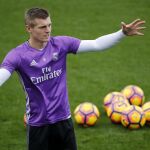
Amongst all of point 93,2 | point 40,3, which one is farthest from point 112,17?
point 40,3

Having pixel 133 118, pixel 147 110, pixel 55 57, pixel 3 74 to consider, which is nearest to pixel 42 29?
pixel 55 57

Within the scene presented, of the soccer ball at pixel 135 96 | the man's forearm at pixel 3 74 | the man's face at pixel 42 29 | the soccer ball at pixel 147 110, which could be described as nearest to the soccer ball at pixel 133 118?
the soccer ball at pixel 147 110

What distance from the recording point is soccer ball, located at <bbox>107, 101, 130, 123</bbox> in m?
8.08

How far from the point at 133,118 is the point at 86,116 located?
83 centimetres

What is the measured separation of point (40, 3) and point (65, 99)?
11364mm

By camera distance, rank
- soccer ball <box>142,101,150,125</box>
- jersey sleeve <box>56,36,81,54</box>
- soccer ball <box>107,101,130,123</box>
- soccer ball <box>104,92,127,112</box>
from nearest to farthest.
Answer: jersey sleeve <box>56,36,81,54</box> → soccer ball <box>142,101,150,125</box> → soccer ball <box>107,101,130,123</box> → soccer ball <box>104,92,127,112</box>

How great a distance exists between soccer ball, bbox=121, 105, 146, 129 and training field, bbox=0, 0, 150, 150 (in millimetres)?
109

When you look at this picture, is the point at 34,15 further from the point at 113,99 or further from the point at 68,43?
the point at 113,99

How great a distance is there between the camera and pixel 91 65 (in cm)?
1138

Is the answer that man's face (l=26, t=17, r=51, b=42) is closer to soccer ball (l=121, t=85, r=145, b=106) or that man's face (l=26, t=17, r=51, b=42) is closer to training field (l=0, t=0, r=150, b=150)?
training field (l=0, t=0, r=150, b=150)

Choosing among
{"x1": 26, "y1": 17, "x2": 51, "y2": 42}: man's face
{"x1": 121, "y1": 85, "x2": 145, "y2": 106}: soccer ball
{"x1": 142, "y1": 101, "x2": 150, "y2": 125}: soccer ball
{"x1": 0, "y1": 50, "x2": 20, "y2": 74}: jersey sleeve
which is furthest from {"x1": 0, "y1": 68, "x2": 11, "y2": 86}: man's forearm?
{"x1": 121, "y1": 85, "x2": 145, "y2": 106}: soccer ball

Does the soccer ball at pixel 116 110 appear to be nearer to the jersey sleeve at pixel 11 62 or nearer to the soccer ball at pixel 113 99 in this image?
the soccer ball at pixel 113 99

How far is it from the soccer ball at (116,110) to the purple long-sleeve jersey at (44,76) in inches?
101

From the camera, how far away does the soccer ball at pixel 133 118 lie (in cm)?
782
